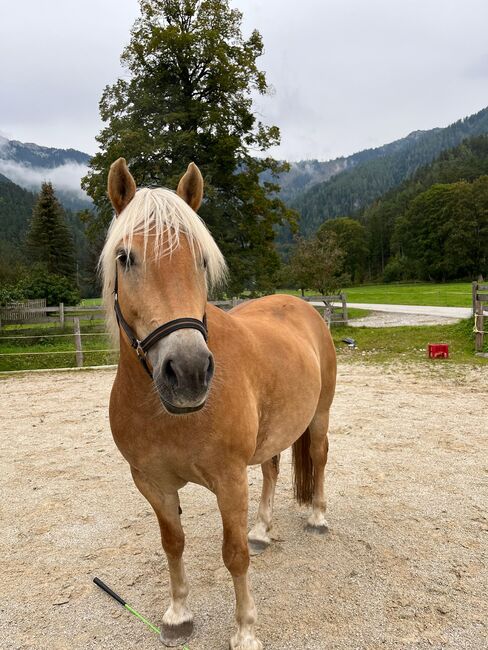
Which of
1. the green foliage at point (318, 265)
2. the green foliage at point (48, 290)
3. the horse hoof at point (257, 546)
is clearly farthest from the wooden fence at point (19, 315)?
the green foliage at point (318, 265)

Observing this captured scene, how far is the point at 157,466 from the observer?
1.96 meters

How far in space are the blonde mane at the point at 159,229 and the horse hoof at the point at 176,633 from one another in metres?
1.88

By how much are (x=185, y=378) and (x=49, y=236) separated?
1788 inches

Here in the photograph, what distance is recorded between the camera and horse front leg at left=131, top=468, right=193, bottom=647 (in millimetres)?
2170

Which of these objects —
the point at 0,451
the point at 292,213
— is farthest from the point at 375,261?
the point at 0,451

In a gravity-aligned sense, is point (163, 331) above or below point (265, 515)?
above

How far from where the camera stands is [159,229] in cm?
163

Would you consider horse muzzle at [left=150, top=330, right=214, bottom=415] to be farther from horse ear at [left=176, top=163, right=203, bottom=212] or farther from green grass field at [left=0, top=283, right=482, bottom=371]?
green grass field at [left=0, top=283, right=482, bottom=371]

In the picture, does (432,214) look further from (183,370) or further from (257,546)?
(183,370)

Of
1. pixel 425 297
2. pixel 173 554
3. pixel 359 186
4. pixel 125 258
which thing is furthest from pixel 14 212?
pixel 359 186

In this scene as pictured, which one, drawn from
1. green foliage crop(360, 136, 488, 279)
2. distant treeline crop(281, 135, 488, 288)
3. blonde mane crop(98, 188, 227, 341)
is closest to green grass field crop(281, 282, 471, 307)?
distant treeline crop(281, 135, 488, 288)

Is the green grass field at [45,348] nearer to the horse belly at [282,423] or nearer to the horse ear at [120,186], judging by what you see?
the horse belly at [282,423]

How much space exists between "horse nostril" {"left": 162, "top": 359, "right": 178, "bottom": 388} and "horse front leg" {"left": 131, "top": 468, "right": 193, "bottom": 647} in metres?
0.96

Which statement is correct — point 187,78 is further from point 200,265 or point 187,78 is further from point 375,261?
point 375,261
